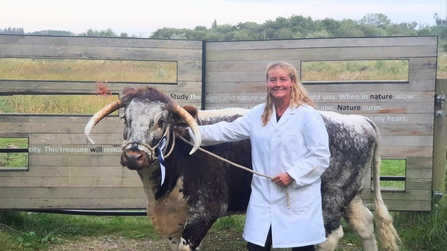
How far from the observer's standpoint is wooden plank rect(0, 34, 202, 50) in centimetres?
676

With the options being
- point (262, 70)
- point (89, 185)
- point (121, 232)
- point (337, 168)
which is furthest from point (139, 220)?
point (337, 168)

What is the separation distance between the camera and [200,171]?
5.00 m

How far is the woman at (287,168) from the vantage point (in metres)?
3.95

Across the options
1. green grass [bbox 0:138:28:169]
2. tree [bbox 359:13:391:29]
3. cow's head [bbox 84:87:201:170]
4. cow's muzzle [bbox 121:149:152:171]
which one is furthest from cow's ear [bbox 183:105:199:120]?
tree [bbox 359:13:391:29]

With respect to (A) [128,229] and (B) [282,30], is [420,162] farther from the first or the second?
(B) [282,30]

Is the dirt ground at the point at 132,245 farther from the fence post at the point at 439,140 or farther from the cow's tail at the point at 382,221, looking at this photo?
the fence post at the point at 439,140

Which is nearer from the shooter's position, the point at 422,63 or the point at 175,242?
the point at 175,242

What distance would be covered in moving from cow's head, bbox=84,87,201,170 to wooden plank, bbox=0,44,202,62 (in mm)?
2283

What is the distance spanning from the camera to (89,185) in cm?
705

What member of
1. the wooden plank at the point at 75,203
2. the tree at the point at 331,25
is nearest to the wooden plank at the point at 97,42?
the wooden plank at the point at 75,203

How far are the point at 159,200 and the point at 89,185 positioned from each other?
2.41 meters

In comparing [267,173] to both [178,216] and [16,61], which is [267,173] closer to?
[178,216]

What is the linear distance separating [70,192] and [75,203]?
174 millimetres

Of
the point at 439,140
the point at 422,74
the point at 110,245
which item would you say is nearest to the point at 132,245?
the point at 110,245
